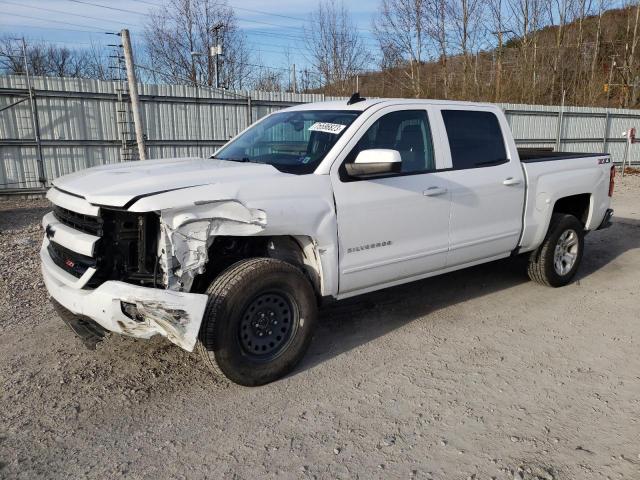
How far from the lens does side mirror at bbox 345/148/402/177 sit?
3.65 meters

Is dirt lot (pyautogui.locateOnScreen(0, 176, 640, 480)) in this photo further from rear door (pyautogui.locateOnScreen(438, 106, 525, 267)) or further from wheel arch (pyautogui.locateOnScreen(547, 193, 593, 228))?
wheel arch (pyautogui.locateOnScreen(547, 193, 593, 228))

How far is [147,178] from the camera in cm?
338

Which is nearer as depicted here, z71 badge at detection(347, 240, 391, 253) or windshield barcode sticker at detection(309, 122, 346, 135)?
z71 badge at detection(347, 240, 391, 253)

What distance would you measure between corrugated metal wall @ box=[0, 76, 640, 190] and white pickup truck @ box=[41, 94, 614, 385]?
9.72 meters

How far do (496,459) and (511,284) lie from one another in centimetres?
351

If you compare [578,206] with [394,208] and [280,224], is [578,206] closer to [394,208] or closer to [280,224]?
[394,208]

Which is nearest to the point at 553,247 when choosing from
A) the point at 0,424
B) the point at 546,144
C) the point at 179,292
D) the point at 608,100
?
the point at 179,292

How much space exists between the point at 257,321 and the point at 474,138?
9.09ft

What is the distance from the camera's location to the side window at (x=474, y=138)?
15.4 ft

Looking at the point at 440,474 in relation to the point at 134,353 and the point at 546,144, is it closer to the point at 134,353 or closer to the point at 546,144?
the point at 134,353

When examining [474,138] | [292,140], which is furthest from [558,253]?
[292,140]

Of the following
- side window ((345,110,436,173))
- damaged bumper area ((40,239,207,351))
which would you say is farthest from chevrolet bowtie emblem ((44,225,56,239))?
side window ((345,110,436,173))

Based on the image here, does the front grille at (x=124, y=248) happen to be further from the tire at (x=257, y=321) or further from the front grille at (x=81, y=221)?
the tire at (x=257, y=321)

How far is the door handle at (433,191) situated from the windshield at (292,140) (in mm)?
842
